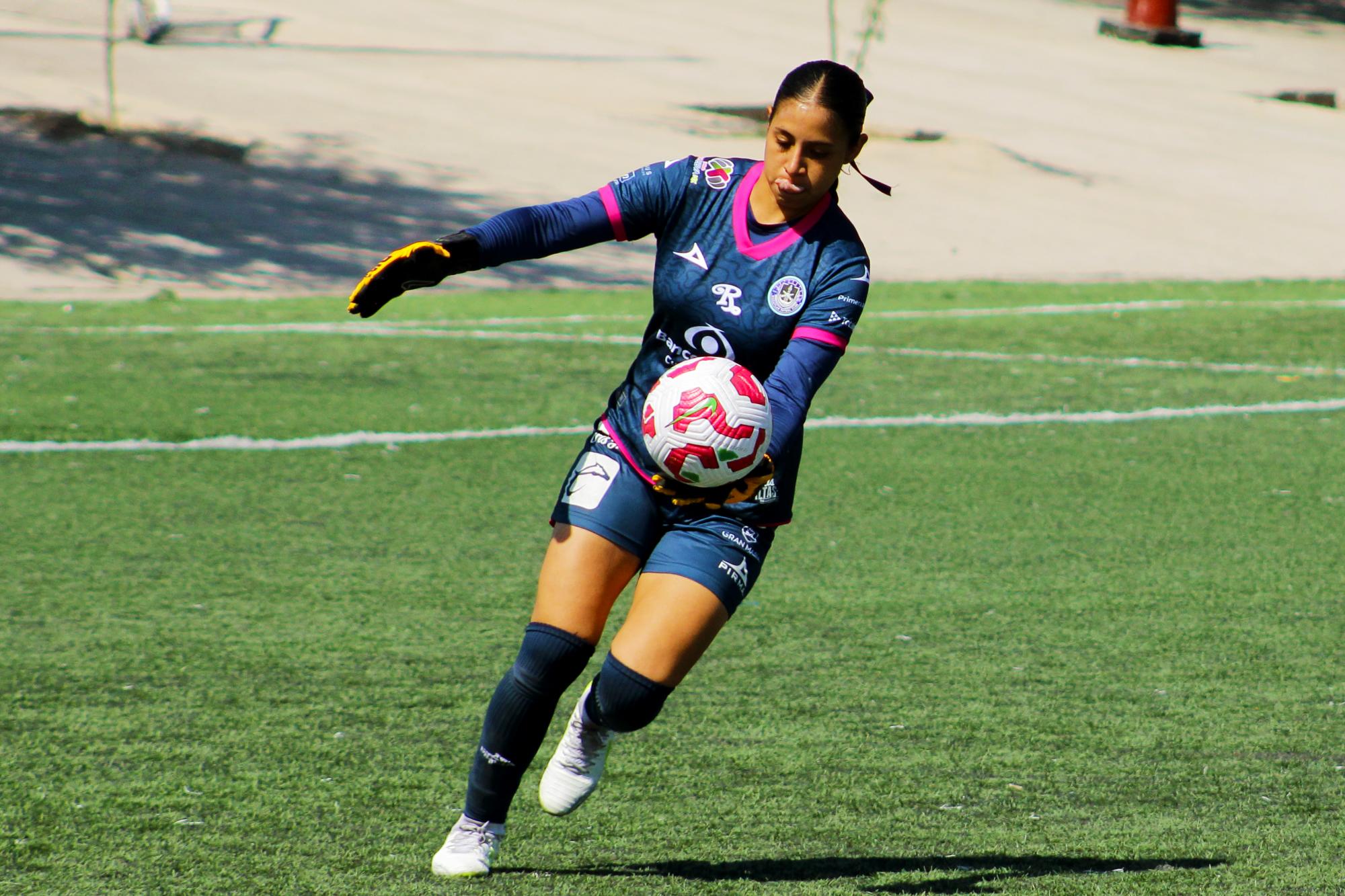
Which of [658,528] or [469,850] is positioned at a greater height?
[658,528]

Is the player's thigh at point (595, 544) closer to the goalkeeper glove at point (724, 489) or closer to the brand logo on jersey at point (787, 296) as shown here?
the goalkeeper glove at point (724, 489)

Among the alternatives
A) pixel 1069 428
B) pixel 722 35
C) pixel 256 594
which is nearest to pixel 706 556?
pixel 256 594

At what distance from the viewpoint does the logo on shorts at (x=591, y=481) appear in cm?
446

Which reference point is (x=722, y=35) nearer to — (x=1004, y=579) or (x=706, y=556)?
(x=1004, y=579)

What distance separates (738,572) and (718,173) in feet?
3.45

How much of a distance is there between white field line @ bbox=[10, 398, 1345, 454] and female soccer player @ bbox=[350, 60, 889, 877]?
5.55 meters

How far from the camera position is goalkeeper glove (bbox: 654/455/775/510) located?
4281 mm

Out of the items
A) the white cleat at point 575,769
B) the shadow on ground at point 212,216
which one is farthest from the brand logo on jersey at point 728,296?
the shadow on ground at point 212,216

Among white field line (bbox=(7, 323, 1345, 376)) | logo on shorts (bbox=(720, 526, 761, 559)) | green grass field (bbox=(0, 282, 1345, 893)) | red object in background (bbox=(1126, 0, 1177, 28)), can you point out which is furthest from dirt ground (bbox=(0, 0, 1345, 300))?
logo on shorts (bbox=(720, 526, 761, 559))

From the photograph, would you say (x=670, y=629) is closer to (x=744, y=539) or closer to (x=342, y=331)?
(x=744, y=539)

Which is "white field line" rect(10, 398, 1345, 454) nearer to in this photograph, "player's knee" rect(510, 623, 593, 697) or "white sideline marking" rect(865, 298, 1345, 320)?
"white sideline marking" rect(865, 298, 1345, 320)

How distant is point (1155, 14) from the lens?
126ft

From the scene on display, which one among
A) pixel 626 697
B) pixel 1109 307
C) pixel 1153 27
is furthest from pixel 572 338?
pixel 1153 27

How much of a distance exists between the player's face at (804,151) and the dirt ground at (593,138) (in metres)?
12.8
